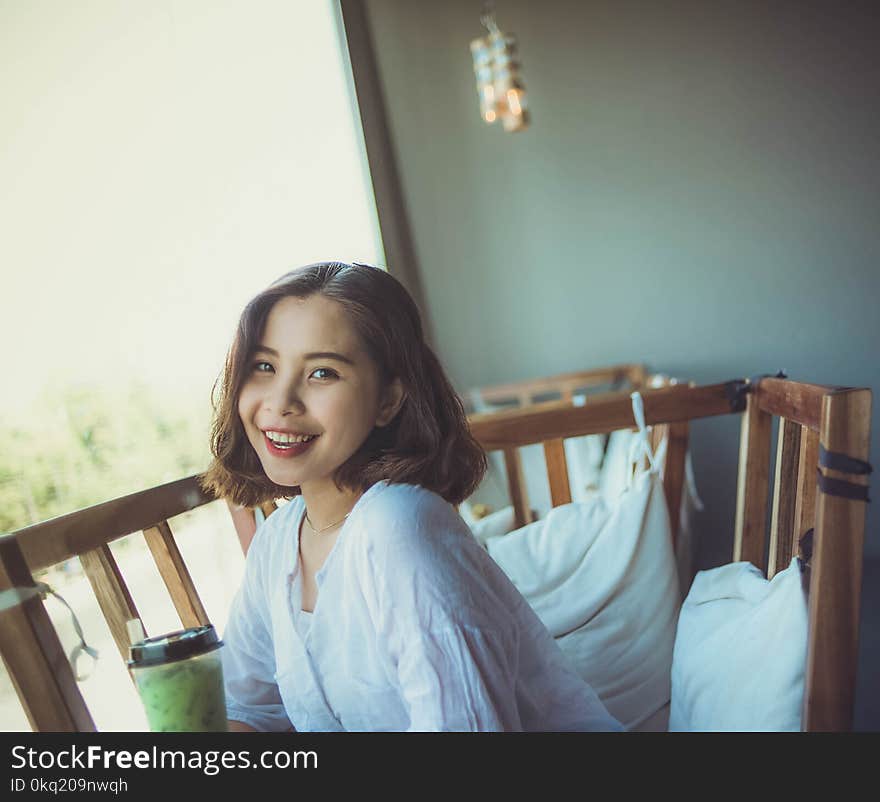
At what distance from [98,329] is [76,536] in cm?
35

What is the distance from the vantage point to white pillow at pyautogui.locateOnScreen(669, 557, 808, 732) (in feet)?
2.44

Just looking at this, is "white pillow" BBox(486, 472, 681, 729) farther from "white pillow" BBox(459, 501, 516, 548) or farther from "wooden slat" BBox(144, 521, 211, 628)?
"wooden slat" BBox(144, 521, 211, 628)

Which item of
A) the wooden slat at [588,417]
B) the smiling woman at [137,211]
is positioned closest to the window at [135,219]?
the smiling woman at [137,211]

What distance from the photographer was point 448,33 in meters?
2.71

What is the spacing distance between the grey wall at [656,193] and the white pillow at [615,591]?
1.23 m

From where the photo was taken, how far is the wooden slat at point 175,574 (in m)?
0.91

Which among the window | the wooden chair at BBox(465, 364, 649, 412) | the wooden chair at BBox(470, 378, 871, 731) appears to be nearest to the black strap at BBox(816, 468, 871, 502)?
the wooden chair at BBox(470, 378, 871, 731)

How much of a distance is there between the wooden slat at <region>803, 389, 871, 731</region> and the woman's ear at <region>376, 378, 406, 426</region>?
1.22 feet

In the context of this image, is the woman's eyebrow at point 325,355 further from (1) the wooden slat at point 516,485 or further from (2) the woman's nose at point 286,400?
(1) the wooden slat at point 516,485

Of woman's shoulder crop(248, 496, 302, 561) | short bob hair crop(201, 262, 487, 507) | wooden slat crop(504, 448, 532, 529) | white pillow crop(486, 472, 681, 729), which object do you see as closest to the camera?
short bob hair crop(201, 262, 487, 507)

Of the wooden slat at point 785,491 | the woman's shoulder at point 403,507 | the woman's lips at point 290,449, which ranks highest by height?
the woman's lips at point 290,449
